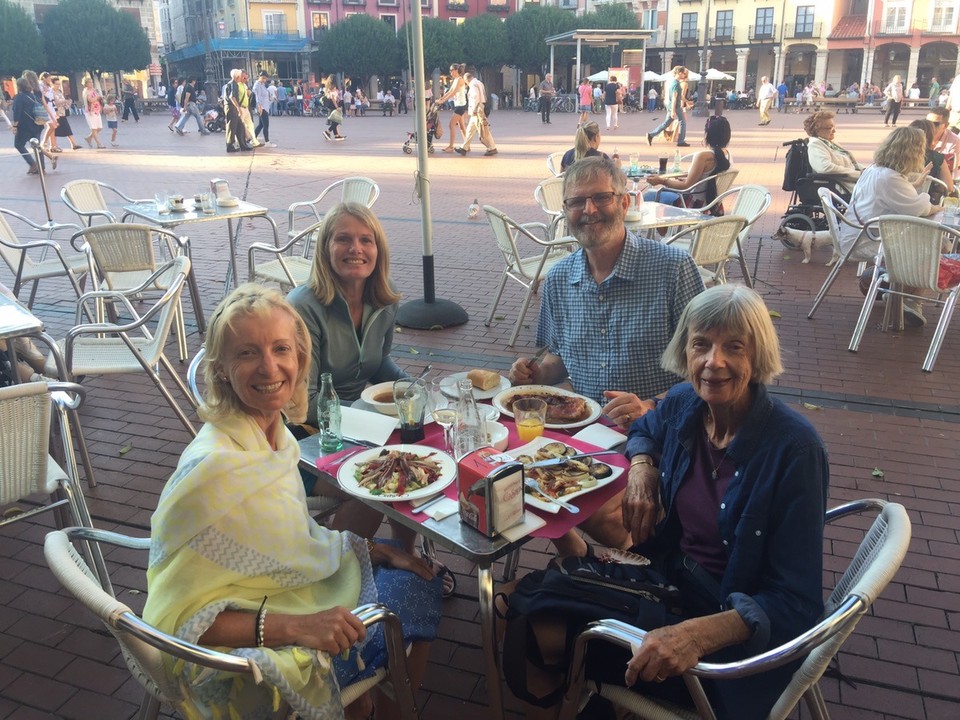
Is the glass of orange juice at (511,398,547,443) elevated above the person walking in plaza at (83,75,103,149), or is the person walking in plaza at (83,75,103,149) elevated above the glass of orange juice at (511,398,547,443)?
the person walking in plaza at (83,75,103,149)

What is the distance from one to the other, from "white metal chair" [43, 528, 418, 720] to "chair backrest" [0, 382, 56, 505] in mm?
738

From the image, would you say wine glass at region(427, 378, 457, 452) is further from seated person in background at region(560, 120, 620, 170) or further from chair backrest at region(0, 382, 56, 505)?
seated person in background at region(560, 120, 620, 170)

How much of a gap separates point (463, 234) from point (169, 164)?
9648 millimetres

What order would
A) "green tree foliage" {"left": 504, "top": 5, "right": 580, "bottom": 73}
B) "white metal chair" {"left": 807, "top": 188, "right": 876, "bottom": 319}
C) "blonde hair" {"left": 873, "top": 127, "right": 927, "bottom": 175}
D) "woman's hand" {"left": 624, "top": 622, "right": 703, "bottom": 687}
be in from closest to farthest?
1. "woman's hand" {"left": 624, "top": 622, "right": 703, "bottom": 687}
2. "blonde hair" {"left": 873, "top": 127, "right": 927, "bottom": 175}
3. "white metal chair" {"left": 807, "top": 188, "right": 876, "bottom": 319}
4. "green tree foliage" {"left": 504, "top": 5, "right": 580, "bottom": 73}

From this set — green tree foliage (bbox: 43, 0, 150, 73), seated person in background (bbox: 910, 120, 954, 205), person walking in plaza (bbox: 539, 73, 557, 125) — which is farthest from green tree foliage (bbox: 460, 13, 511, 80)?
seated person in background (bbox: 910, 120, 954, 205)

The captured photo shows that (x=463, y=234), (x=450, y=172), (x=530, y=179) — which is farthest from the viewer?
(x=450, y=172)

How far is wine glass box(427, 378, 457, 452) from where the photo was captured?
232cm

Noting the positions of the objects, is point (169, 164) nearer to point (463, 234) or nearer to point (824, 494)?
point (463, 234)

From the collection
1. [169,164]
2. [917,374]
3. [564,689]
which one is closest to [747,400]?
[564,689]

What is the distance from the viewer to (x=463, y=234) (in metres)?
9.39

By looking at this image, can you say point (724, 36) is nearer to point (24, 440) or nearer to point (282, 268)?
point (282, 268)

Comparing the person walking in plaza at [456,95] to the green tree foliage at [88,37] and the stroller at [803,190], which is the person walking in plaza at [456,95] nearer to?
the stroller at [803,190]

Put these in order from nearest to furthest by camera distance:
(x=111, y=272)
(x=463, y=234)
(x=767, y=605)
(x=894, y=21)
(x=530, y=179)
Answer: (x=767, y=605) < (x=111, y=272) < (x=463, y=234) < (x=530, y=179) < (x=894, y=21)

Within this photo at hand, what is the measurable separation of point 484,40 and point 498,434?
50.8m
